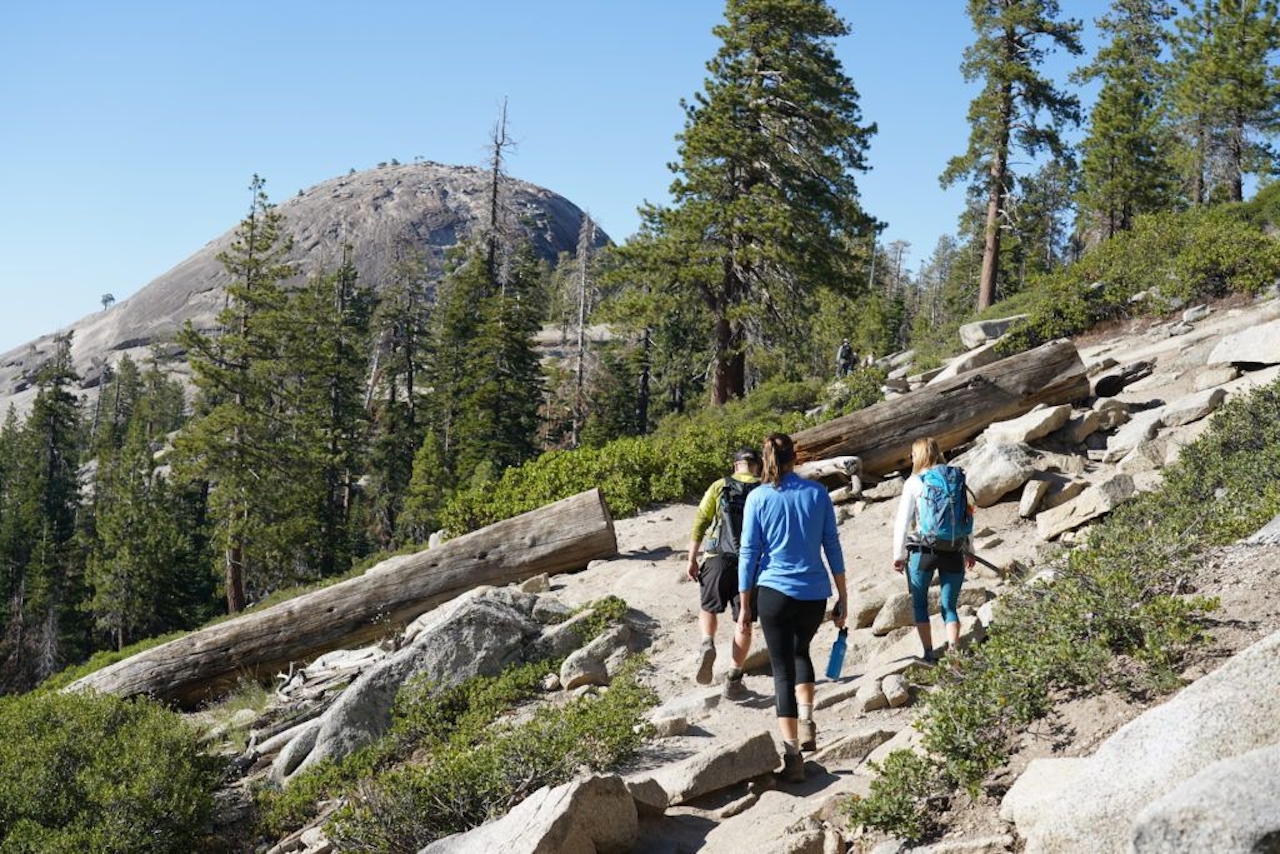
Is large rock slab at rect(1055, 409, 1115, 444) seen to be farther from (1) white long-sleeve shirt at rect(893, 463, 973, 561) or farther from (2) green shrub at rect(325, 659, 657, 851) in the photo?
(2) green shrub at rect(325, 659, 657, 851)

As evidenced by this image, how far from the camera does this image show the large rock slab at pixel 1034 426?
11094 millimetres

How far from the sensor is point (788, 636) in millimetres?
5406

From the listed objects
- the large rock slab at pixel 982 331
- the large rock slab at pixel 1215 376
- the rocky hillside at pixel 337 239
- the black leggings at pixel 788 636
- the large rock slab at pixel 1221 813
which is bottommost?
the black leggings at pixel 788 636

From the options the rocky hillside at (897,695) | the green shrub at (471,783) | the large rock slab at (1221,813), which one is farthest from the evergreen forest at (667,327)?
the large rock slab at (1221,813)

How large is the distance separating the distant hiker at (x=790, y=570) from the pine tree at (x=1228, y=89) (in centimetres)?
3451

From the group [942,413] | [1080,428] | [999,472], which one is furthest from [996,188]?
[999,472]

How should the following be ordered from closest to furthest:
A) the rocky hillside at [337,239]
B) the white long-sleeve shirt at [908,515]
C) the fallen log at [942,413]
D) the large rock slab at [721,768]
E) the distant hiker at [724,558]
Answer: the large rock slab at [721,768], the white long-sleeve shirt at [908,515], the distant hiker at [724,558], the fallen log at [942,413], the rocky hillside at [337,239]

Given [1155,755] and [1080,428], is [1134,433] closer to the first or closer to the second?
[1080,428]

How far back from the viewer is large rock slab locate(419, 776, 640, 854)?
4.21 m

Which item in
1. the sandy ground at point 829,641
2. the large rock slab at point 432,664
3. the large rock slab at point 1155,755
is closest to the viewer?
the large rock slab at point 1155,755

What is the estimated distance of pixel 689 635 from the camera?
353 inches

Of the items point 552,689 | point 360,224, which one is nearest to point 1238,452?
point 552,689

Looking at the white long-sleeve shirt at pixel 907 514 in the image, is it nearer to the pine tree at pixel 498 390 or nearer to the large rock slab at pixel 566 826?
the large rock slab at pixel 566 826

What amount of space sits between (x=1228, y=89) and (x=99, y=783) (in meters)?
37.5
